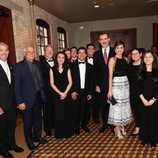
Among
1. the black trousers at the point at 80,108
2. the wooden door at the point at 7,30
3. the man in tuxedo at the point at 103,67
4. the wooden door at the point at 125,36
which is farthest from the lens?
the wooden door at the point at 125,36

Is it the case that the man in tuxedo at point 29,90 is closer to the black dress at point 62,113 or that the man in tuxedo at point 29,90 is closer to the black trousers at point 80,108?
the black dress at point 62,113

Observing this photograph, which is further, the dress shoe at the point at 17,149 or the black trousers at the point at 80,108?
the black trousers at the point at 80,108

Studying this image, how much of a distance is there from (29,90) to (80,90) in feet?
3.44

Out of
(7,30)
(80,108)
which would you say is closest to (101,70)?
(80,108)

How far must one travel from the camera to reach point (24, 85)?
3514 millimetres

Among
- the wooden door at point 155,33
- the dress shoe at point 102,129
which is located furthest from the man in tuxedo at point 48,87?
the wooden door at point 155,33

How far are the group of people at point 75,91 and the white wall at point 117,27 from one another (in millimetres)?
6165

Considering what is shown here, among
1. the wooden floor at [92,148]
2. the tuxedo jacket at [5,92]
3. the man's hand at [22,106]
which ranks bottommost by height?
the wooden floor at [92,148]

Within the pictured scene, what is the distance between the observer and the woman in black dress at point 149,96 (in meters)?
3.46

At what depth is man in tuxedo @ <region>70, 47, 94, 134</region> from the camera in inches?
165

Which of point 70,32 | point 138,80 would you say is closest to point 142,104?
point 138,80

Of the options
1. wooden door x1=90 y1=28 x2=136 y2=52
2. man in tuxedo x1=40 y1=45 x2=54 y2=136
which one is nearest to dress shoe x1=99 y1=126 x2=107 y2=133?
man in tuxedo x1=40 y1=45 x2=54 y2=136

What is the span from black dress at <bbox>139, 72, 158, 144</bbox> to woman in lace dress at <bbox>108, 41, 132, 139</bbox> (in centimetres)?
35

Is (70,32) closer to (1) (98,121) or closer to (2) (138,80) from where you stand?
(1) (98,121)
